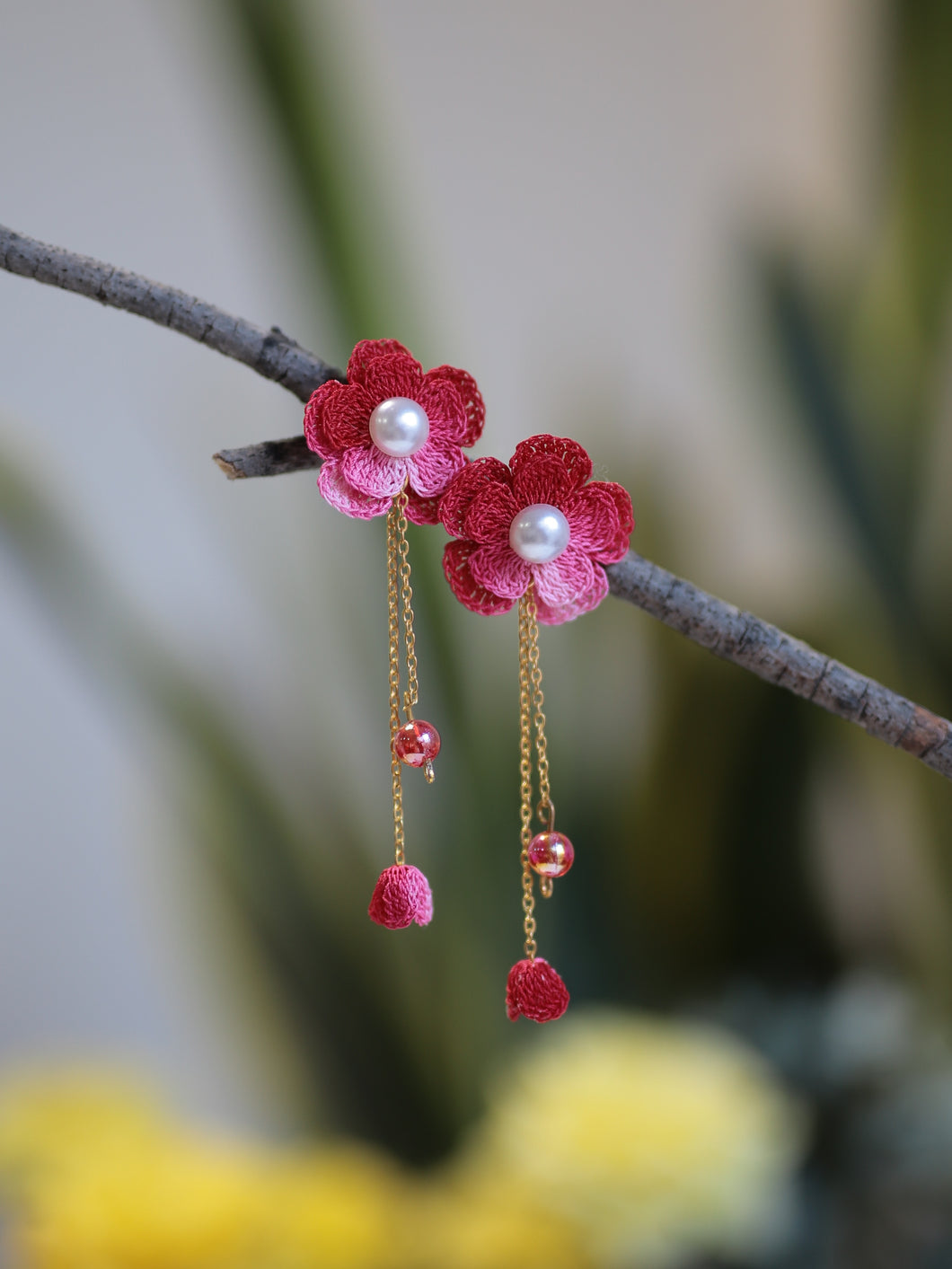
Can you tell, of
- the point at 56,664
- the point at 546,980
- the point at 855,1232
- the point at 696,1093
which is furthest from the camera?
the point at 56,664

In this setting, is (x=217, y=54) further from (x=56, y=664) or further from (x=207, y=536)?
(x=56, y=664)

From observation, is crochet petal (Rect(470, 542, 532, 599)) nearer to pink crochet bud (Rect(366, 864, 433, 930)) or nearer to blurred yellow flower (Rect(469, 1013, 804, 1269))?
pink crochet bud (Rect(366, 864, 433, 930))

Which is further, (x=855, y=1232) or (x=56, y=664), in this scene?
(x=56, y=664)

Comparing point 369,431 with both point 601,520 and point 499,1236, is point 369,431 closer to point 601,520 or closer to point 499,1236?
point 601,520

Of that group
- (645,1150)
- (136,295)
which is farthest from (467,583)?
(645,1150)

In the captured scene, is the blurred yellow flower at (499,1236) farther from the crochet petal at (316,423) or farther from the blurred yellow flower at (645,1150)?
the crochet petal at (316,423)

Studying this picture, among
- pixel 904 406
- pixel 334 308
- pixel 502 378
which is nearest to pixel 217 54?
pixel 334 308
